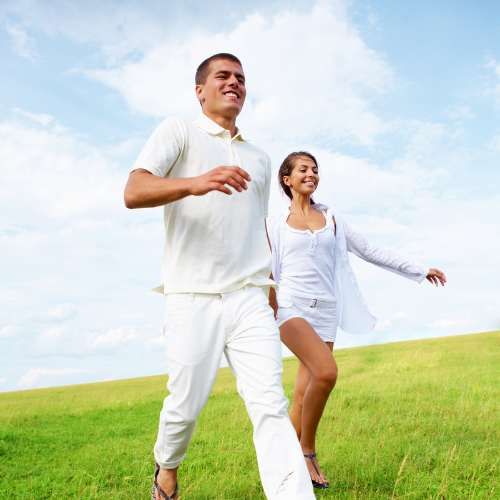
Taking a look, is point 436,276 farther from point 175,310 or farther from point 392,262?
point 175,310

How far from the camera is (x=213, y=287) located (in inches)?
130

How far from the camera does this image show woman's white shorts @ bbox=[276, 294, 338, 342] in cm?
497

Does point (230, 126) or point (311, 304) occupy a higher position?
point (230, 126)

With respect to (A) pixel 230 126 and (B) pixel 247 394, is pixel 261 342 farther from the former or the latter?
(A) pixel 230 126

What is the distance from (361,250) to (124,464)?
160 inches

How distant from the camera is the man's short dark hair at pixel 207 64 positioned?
380 cm

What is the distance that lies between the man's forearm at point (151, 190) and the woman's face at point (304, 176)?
9.13 feet

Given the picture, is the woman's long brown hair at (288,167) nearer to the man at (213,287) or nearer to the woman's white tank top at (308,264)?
the woman's white tank top at (308,264)

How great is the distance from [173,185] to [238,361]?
1.26 metres

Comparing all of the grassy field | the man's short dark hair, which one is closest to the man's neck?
the man's short dark hair

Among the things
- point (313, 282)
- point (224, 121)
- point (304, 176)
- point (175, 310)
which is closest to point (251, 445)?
point (313, 282)

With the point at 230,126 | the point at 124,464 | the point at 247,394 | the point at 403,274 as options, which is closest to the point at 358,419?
the point at 403,274

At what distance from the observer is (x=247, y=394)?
3.18 m

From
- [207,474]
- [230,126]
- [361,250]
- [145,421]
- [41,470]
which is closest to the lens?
[230,126]
